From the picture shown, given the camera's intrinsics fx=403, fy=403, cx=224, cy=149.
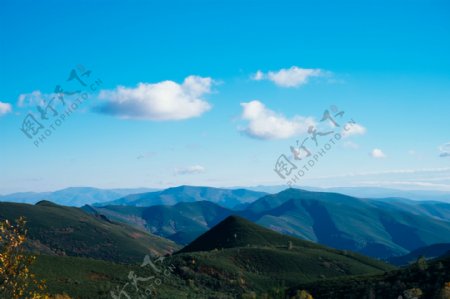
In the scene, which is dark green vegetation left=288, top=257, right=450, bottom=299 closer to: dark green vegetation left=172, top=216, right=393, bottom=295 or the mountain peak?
dark green vegetation left=172, top=216, right=393, bottom=295

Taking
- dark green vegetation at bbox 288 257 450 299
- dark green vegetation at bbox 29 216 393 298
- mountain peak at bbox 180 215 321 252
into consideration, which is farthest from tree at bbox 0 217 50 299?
mountain peak at bbox 180 215 321 252

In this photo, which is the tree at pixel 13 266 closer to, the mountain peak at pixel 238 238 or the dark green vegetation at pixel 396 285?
the dark green vegetation at pixel 396 285

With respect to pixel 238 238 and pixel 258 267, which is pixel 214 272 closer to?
pixel 258 267

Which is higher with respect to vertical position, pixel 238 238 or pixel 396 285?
pixel 396 285

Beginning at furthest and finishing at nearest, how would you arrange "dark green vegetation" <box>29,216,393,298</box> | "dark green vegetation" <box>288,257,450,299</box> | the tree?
"dark green vegetation" <box>29,216,393,298</box> < "dark green vegetation" <box>288,257,450,299</box> < the tree

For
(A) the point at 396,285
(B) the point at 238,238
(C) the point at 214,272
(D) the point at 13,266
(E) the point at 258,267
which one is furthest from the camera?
(B) the point at 238,238

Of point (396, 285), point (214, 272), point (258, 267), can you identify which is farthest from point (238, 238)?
point (396, 285)

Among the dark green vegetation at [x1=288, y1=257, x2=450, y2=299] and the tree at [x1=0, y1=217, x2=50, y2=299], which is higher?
the tree at [x1=0, y1=217, x2=50, y2=299]

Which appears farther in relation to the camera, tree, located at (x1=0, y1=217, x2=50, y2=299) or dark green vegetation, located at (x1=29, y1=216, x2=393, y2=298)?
dark green vegetation, located at (x1=29, y1=216, x2=393, y2=298)

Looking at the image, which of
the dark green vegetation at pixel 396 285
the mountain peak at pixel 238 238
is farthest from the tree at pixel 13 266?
the mountain peak at pixel 238 238

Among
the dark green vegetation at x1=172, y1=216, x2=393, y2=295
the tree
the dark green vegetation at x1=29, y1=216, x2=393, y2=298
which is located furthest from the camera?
A: the dark green vegetation at x1=172, y1=216, x2=393, y2=295

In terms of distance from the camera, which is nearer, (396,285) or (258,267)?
(396,285)
